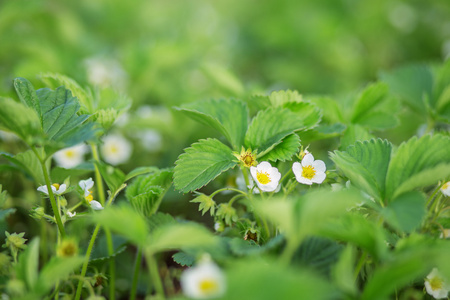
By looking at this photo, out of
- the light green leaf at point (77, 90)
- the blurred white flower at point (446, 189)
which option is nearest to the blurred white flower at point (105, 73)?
the light green leaf at point (77, 90)

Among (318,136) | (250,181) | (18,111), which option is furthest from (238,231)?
(18,111)

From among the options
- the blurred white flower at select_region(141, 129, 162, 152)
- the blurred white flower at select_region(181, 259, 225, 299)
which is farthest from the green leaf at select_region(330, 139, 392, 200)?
the blurred white flower at select_region(141, 129, 162, 152)

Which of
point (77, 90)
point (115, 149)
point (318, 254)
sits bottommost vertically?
point (115, 149)

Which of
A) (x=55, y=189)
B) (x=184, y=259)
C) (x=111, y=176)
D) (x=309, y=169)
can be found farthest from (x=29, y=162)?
(x=309, y=169)

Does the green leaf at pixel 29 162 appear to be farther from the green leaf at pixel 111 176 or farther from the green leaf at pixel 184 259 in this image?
the green leaf at pixel 184 259

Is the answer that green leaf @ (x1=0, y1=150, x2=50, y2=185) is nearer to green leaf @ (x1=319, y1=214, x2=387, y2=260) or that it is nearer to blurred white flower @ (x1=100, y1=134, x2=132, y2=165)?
blurred white flower @ (x1=100, y1=134, x2=132, y2=165)

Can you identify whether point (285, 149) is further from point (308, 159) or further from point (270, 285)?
point (270, 285)
